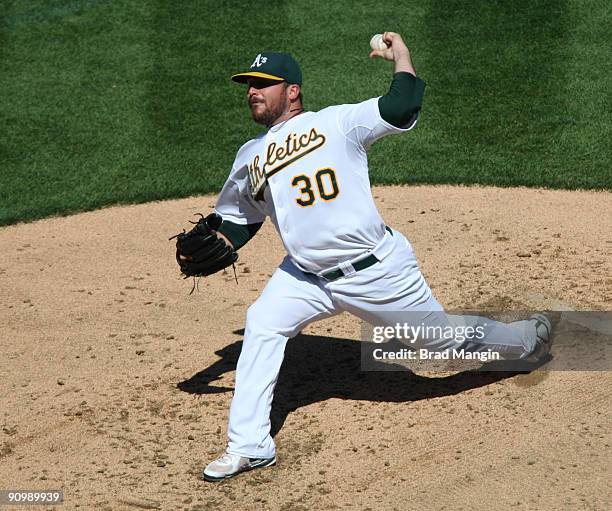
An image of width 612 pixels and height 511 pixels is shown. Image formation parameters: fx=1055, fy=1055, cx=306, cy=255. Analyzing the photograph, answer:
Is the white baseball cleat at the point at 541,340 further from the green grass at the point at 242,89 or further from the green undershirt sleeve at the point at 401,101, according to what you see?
the green grass at the point at 242,89

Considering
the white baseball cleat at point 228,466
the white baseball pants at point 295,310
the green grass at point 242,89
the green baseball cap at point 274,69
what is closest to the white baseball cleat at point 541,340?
the white baseball pants at point 295,310

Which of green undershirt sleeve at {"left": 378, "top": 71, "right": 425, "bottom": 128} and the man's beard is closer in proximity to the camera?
green undershirt sleeve at {"left": 378, "top": 71, "right": 425, "bottom": 128}

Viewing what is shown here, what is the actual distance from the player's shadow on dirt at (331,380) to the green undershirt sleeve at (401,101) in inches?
59.1

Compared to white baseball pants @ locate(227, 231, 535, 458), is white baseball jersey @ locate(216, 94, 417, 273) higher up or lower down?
higher up

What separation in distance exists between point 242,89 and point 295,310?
499 cm

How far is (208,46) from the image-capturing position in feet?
33.4

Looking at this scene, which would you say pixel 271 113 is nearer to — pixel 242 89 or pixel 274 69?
pixel 274 69

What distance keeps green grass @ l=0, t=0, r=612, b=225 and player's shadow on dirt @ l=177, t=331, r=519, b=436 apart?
97.3 inches

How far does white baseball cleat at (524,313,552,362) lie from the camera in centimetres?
539

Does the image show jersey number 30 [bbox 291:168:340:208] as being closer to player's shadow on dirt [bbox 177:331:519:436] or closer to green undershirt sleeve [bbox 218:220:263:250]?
green undershirt sleeve [bbox 218:220:263:250]

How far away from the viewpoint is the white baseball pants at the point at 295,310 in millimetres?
4812

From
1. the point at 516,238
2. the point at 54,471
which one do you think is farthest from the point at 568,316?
the point at 54,471

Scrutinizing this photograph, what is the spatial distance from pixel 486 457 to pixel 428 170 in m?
3.82

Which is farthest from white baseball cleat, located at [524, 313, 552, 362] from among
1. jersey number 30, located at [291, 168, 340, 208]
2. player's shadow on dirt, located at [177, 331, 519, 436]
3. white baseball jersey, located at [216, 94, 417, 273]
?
jersey number 30, located at [291, 168, 340, 208]
